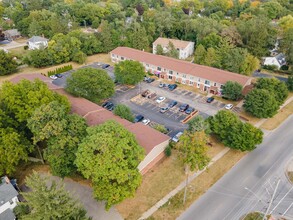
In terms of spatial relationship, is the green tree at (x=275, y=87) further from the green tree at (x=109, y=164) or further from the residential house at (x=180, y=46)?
the green tree at (x=109, y=164)

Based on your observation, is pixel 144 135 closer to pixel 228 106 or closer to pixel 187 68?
pixel 228 106

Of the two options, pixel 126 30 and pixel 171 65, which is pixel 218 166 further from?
pixel 126 30

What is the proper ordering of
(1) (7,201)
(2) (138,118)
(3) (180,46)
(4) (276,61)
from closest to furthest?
(1) (7,201) < (2) (138,118) < (4) (276,61) < (3) (180,46)

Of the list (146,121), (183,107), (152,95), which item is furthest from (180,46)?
(146,121)

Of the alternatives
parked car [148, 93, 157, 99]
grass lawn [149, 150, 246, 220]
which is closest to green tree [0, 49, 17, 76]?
parked car [148, 93, 157, 99]

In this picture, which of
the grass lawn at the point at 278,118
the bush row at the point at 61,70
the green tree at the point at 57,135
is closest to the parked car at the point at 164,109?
the grass lawn at the point at 278,118

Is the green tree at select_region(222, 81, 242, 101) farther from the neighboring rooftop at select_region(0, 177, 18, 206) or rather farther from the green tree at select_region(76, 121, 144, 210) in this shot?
the neighboring rooftop at select_region(0, 177, 18, 206)
